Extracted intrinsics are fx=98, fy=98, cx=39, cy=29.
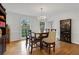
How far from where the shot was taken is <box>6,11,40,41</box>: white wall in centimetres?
241

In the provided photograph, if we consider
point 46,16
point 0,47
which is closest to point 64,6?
point 46,16

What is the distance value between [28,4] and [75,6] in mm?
1071

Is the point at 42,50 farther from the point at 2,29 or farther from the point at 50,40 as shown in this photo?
the point at 2,29

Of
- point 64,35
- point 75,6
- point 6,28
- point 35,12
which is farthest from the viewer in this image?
point 64,35

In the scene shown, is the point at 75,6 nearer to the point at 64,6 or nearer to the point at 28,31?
the point at 64,6

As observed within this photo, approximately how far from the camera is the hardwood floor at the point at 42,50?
2.29 meters

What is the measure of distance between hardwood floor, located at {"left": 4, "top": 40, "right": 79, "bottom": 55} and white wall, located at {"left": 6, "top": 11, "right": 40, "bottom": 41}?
0.69 ft

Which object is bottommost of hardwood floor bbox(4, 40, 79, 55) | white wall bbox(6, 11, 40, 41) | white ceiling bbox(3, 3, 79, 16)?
hardwood floor bbox(4, 40, 79, 55)

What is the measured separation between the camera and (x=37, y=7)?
→ 7.64 feet

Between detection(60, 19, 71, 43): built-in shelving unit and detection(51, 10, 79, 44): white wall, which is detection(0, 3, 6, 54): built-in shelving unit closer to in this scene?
detection(51, 10, 79, 44): white wall

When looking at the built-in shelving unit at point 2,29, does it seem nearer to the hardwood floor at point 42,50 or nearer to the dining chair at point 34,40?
the hardwood floor at point 42,50

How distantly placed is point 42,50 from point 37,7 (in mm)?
1073

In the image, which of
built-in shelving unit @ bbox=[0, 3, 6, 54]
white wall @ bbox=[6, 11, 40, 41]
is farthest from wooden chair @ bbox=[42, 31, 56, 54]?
built-in shelving unit @ bbox=[0, 3, 6, 54]

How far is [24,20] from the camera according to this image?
2.60m
